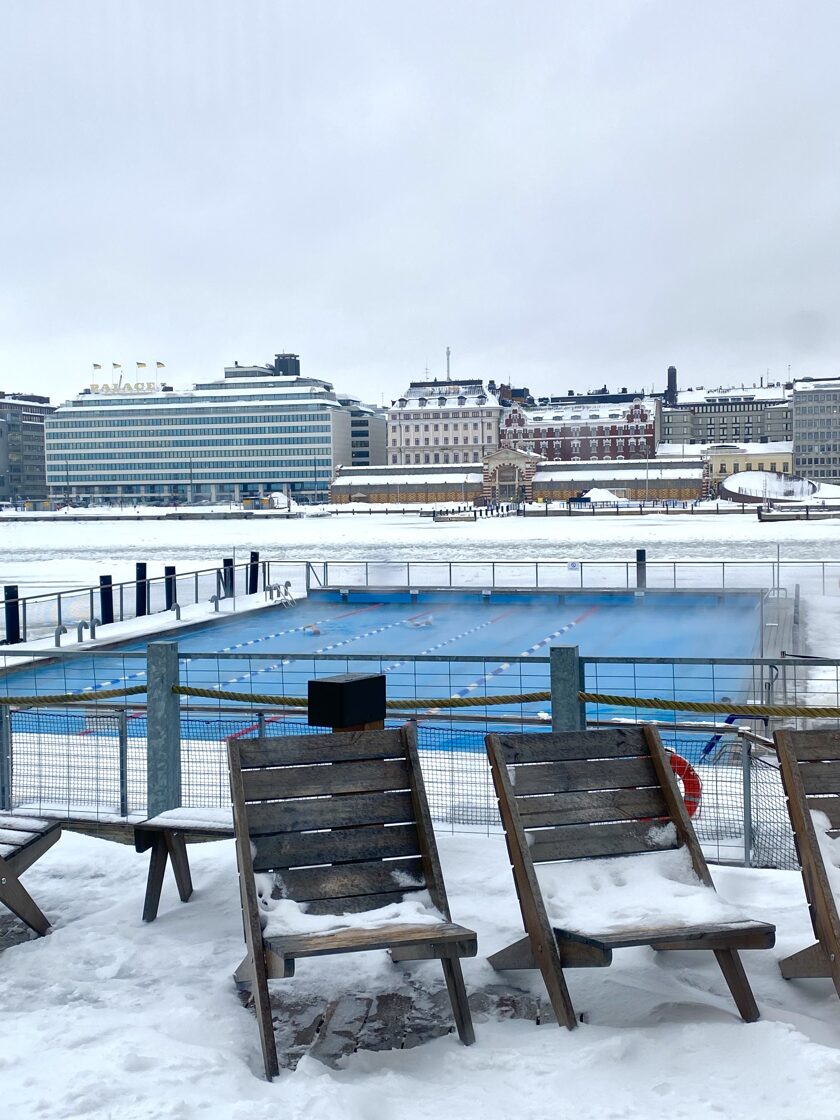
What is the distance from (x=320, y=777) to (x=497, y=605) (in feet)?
90.6

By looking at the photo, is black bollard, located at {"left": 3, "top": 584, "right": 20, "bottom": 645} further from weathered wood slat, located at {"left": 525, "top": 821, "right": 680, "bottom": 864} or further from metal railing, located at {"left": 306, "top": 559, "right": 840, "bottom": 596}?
weathered wood slat, located at {"left": 525, "top": 821, "right": 680, "bottom": 864}

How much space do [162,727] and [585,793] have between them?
331cm

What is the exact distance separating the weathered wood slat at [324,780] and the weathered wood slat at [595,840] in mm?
616

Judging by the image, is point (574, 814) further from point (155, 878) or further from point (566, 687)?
point (155, 878)

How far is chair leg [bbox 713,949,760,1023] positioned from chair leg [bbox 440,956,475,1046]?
962 millimetres

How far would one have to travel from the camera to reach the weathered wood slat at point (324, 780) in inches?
181

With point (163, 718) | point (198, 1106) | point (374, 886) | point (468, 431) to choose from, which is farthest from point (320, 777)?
point (468, 431)

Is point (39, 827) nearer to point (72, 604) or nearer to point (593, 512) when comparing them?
point (72, 604)

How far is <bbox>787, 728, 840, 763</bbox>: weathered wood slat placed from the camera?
4742mm

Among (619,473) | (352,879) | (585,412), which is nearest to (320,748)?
(352,879)

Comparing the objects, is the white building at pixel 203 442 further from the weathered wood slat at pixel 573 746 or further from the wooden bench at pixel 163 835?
the weathered wood slat at pixel 573 746

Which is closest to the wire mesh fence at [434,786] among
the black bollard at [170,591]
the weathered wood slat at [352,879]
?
the weathered wood slat at [352,879]

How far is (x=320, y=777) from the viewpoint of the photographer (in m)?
4.69

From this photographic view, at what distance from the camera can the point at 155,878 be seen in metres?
5.55
